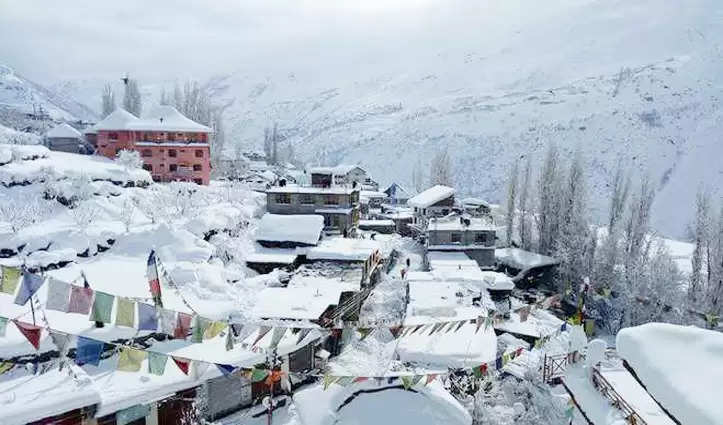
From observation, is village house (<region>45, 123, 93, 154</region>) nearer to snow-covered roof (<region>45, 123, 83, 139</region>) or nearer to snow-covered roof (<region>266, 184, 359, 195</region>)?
snow-covered roof (<region>45, 123, 83, 139</region>)

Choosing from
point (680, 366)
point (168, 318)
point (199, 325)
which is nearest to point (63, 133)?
point (168, 318)

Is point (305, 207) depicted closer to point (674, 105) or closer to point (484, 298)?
point (484, 298)

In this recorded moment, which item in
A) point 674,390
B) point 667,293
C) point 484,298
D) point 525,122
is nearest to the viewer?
point 674,390

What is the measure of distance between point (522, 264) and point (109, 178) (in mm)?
39704

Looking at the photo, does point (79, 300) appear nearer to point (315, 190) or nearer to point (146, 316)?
point (146, 316)

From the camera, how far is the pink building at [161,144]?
49625 mm

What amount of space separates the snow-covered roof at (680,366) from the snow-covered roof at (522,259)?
115 ft

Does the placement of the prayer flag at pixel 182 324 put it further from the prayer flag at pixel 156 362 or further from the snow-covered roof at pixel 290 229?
the snow-covered roof at pixel 290 229

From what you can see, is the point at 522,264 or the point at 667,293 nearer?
the point at 667,293

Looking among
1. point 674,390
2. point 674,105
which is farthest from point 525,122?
point 674,390

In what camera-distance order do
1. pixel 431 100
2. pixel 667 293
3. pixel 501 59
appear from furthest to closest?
pixel 501 59, pixel 431 100, pixel 667 293

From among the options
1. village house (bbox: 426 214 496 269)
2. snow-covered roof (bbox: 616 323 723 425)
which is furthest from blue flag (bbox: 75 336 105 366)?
village house (bbox: 426 214 496 269)

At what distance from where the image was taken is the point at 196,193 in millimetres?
45312

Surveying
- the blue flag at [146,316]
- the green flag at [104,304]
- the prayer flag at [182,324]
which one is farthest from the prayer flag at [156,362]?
the prayer flag at [182,324]
